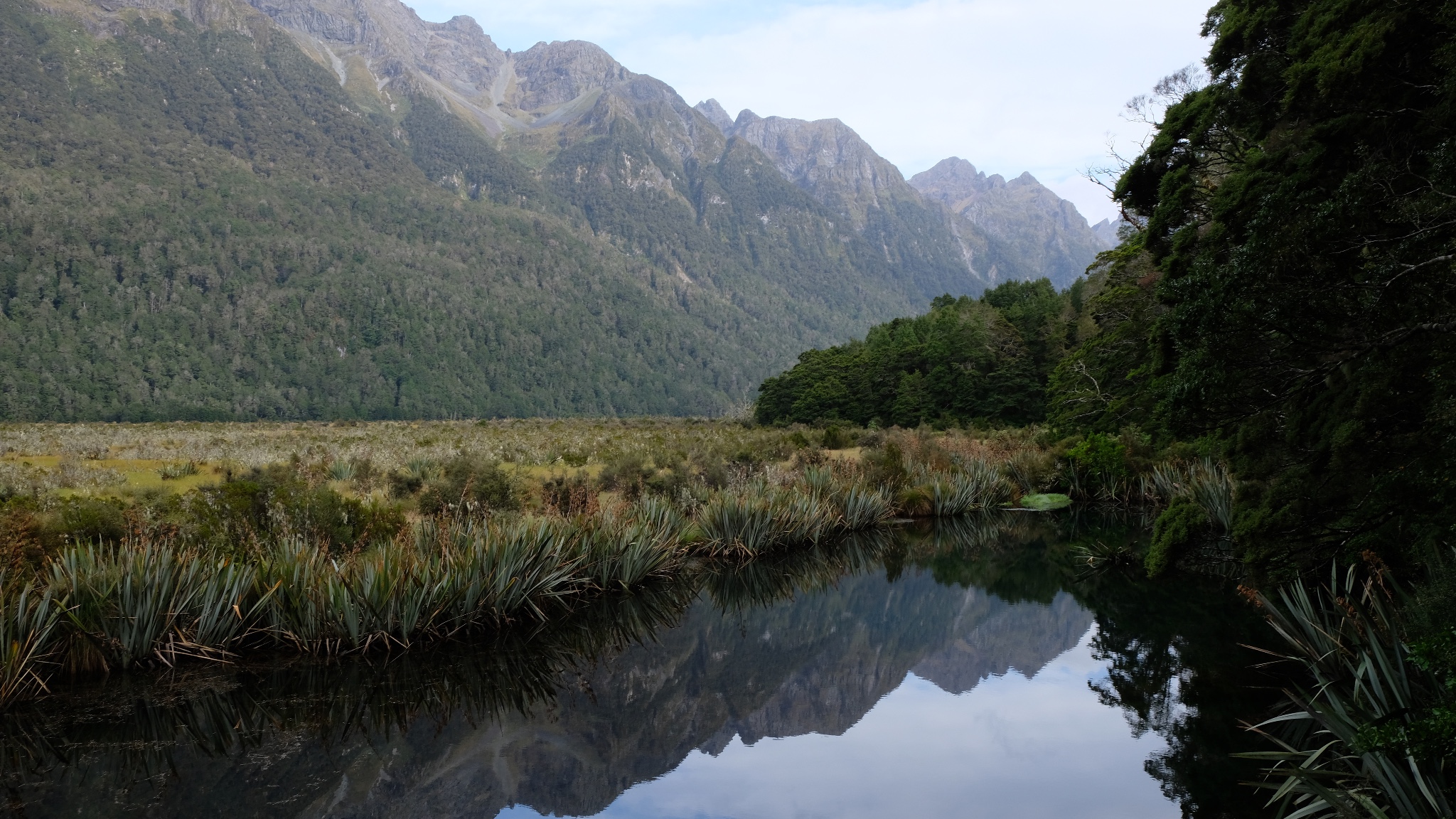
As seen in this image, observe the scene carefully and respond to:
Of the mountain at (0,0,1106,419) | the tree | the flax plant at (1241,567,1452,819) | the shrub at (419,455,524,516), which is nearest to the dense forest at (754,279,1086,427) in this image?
the shrub at (419,455,524,516)

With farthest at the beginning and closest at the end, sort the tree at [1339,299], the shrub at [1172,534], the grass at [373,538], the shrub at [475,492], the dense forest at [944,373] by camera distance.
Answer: the dense forest at [944,373] → the shrub at [475,492] → the shrub at [1172,534] → the grass at [373,538] → the tree at [1339,299]

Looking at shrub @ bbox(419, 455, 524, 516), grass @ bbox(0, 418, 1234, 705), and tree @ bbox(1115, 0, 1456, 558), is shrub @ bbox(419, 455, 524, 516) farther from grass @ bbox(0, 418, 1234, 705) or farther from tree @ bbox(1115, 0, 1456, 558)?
tree @ bbox(1115, 0, 1456, 558)

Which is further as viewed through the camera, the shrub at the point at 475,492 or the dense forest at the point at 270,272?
the dense forest at the point at 270,272

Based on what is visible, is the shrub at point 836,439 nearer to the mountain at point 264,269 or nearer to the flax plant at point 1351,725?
the flax plant at point 1351,725

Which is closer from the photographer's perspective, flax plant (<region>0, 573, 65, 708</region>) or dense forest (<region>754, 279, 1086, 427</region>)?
flax plant (<region>0, 573, 65, 708</region>)

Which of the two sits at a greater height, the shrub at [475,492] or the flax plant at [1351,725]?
the flax plant at [1351,725]

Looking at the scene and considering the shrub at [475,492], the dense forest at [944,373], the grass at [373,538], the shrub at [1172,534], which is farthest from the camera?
the dense forest at [944,373]

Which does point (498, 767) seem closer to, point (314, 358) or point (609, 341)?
point (314, 358)

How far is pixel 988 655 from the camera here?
11164 millimetres

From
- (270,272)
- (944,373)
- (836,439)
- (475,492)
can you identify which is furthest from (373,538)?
(270,272)

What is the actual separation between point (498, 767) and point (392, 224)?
6130 inches

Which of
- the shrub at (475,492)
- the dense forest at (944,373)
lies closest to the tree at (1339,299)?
the shrub at (475,492)

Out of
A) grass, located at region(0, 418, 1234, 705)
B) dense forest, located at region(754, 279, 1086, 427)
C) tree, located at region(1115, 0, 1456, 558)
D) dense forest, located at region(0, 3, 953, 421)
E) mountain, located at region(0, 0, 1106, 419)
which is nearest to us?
tree, located at region(1115, 0, 1456, 558)

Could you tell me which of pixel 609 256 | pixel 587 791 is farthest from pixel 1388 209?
pixel 609 256
